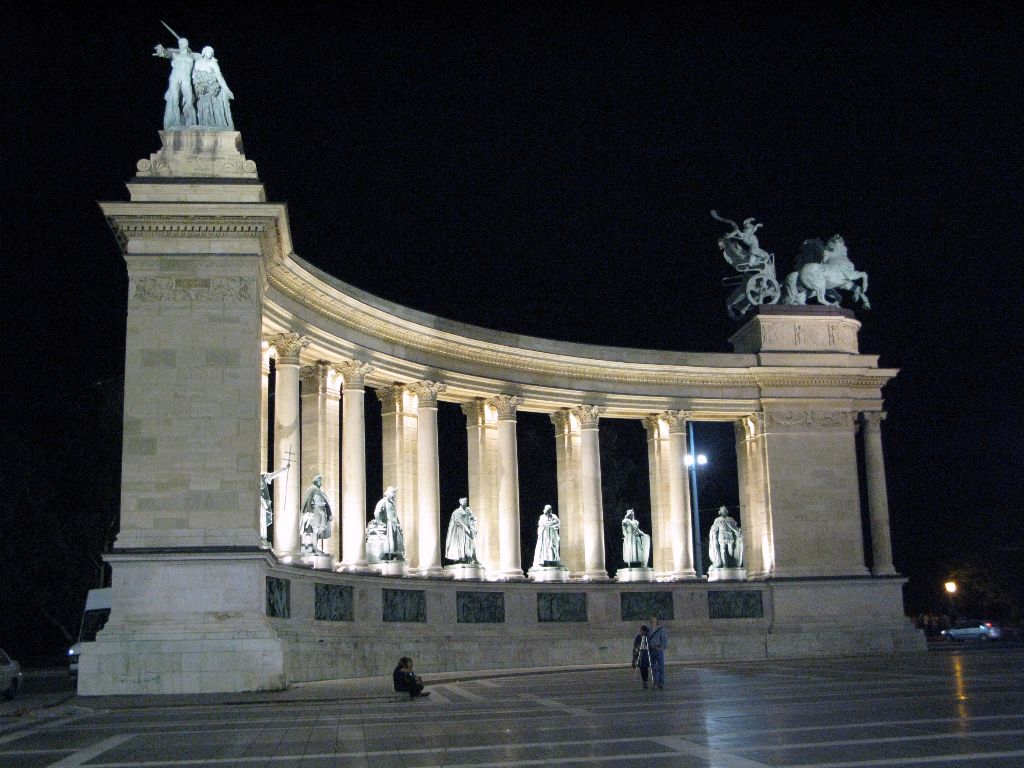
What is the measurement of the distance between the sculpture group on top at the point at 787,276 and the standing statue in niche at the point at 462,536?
23494mm

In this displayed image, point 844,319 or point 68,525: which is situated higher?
point 844,319

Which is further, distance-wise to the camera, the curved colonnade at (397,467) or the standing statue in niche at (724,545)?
the standing statue in niche at (724,545)

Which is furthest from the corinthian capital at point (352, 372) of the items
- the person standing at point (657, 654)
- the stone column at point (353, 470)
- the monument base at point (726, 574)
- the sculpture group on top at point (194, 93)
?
the monument base at point (726, 574)

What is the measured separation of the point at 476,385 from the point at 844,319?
23.8m

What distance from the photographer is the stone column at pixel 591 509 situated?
2687 inches

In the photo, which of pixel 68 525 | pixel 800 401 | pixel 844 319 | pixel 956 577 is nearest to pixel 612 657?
pixel 800 401

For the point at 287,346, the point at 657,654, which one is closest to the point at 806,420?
the point at 287,346

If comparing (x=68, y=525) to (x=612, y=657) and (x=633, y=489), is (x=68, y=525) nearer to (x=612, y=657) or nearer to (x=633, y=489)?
(x=612, y=657)

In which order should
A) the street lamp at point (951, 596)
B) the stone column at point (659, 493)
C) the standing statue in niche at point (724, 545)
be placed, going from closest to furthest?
1. the stone column at point (659, 493)
2. the standing statue in niche at point (724, 545)
3. the street lamp at point (951, 596)

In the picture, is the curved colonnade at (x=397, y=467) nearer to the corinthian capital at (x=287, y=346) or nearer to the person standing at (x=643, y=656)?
the corinthian capital at (x=287, y=346)

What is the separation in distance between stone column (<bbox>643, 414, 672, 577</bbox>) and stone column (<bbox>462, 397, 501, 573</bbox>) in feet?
33.2

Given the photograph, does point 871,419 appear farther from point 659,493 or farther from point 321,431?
point 321,431

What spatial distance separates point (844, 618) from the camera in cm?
7062

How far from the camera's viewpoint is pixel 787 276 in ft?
251
